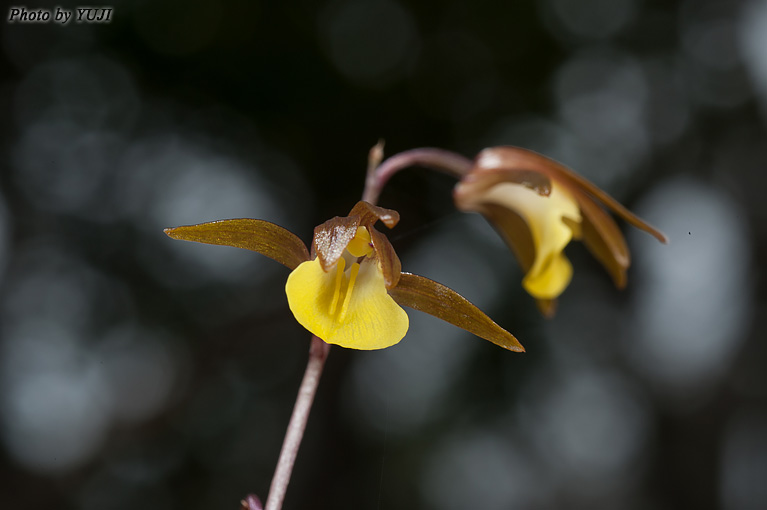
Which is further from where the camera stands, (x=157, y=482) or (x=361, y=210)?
(x=157, y=482)

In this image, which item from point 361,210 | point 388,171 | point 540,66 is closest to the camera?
point 361,210

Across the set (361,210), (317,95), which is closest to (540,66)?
(317,95)

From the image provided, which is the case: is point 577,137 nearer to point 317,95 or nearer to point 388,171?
point 317,95

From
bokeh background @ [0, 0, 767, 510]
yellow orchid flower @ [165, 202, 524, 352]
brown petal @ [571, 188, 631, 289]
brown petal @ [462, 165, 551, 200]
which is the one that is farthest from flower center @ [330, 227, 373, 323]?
bokeh background @ [0, 0, 767, 510]

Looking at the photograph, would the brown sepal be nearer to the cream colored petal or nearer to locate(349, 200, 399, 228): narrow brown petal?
locate(349, 200, 399, 228): narrow brown petal

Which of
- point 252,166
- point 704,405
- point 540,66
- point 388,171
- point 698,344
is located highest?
point 388,171

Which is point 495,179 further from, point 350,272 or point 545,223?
point 350,272

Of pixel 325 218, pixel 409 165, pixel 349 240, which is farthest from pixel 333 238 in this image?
pixel 325 218
